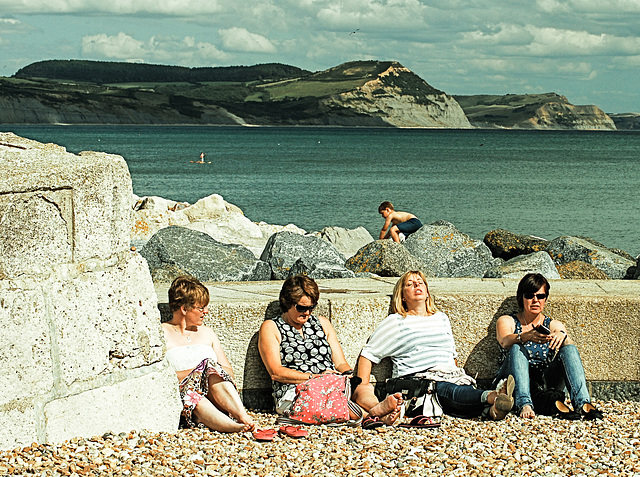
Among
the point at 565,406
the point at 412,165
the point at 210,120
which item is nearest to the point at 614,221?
the point at 565,406

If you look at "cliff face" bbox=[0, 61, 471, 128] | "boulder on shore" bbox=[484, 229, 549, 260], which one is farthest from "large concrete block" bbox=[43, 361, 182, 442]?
"cliff face" bbox=[0, 61, 471, 128]

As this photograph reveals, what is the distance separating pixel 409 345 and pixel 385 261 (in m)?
3.31

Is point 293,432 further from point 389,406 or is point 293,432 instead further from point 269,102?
point 269,102

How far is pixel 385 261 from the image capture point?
875 cm

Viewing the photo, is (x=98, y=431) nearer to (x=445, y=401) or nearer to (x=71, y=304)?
(x=71, y=304)

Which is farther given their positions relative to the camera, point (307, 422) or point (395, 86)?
point (395, 86)

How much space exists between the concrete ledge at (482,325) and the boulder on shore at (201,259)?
2.55m

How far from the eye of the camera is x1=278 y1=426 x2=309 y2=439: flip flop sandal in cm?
475

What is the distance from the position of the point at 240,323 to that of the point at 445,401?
53.3 inches

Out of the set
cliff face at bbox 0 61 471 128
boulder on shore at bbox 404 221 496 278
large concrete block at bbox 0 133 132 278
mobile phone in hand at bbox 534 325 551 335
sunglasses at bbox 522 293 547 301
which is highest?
cliff face at bbox 0 61 471 128

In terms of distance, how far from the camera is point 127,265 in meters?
4.51

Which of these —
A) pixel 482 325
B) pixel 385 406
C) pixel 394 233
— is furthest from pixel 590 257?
pixel 385 406

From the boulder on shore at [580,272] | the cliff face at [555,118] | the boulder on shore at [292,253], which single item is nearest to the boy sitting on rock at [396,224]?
the boulder on shore at [292,253]

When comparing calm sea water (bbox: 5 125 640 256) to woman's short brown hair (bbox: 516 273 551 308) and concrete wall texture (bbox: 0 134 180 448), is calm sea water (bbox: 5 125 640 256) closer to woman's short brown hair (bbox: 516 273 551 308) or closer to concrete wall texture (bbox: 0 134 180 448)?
woman's short brown hair (bbox: 516 273 551 308)
